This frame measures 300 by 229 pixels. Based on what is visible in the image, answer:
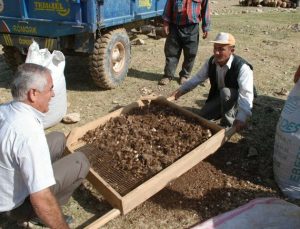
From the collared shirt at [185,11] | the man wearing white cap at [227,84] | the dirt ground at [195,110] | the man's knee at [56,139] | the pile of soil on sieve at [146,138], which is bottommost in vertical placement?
the dirt ground at [195,110]

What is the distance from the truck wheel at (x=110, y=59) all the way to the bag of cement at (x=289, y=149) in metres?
2.77

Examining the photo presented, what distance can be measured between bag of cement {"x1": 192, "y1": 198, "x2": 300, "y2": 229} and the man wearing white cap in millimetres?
837

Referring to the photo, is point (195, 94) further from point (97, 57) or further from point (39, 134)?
point (39, 134)

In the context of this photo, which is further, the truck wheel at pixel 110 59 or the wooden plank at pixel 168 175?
the truck wheel at pixel 110 59

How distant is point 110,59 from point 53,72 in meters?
1.26

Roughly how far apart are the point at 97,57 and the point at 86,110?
2.53ft

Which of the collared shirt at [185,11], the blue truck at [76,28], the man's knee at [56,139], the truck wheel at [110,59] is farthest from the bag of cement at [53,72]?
the collared shirt at [185,11]

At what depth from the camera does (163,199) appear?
3152 mm

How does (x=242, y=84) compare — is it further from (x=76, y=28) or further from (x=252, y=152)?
(x=76, y=28)

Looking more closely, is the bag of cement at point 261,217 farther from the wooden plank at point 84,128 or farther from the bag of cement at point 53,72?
the bag of cement at point 53,72

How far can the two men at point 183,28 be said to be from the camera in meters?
5.35

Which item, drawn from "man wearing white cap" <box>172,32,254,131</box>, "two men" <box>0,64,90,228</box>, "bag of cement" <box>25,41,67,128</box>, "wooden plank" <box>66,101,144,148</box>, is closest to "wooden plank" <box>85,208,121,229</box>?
"two men" <box>0,64,90,228</box>

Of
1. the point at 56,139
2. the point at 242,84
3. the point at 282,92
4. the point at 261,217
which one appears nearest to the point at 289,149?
the point at 261,217

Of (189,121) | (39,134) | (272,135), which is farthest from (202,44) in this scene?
(39,134)
